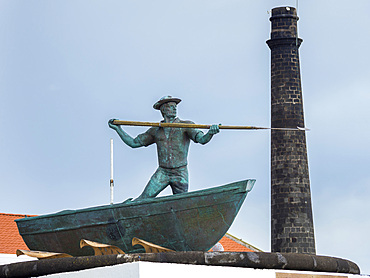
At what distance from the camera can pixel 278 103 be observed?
110 feet

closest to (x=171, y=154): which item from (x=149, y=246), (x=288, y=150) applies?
(x=149, y=246)

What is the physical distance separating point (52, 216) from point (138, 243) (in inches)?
61.2

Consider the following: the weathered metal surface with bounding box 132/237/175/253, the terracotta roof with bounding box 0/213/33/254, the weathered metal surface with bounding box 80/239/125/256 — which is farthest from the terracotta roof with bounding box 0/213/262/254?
the weathered metal surface with bounding box 132/237/175/253

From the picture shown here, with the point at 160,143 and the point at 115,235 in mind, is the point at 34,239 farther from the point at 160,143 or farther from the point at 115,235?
the point at 160,143

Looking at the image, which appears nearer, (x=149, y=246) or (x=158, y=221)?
(x=149, y=246)

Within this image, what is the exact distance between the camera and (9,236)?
2833cm

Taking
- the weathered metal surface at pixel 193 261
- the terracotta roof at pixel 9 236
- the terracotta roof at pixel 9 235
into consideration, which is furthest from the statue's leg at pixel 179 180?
the terracotta roof at pixel 9 236

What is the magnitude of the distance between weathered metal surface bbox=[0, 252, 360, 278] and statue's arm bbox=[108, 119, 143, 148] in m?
2.59

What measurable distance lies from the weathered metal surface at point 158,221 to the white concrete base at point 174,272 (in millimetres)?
1084

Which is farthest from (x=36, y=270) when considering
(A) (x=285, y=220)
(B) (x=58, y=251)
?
(A) (x=285, y=220)

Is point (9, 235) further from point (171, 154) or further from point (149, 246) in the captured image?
point (149, 246)

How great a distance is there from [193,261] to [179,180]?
7.25 feet

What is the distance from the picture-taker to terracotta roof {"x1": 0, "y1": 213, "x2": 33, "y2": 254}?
27.5 m

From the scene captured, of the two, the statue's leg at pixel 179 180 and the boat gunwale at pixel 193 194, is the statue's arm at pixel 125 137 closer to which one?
the statue's leg at pixel 179 180
